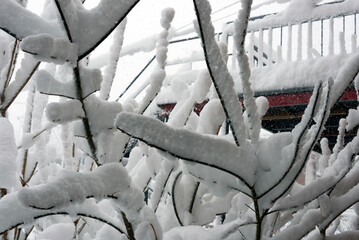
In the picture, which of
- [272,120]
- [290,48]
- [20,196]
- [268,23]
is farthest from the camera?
[272,120]

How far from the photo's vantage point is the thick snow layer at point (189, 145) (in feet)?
1.11

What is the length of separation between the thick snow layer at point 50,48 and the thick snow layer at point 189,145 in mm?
82

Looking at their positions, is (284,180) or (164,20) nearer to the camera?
(284,180)

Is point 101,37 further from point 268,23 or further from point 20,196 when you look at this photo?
point 268,23

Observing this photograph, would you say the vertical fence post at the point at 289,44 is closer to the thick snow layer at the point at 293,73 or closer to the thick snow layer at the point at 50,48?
the thick snow layer at the point at 293,73

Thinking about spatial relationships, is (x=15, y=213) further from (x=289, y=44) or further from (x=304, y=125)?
(x=289, y=44)

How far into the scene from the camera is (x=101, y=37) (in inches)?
14.5

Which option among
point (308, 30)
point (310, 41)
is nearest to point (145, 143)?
point (310, 41)

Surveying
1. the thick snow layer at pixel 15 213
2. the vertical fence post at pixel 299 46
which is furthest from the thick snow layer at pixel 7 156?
the vertical fence post at pixel 299 46

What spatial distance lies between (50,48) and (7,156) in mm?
332

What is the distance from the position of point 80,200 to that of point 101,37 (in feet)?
0.56

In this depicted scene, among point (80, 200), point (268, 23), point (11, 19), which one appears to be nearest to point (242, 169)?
point (80, 200)

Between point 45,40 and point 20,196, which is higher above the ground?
point 45,40

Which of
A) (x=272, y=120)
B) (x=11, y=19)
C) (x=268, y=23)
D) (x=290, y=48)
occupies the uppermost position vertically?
(x=268, y=23)
